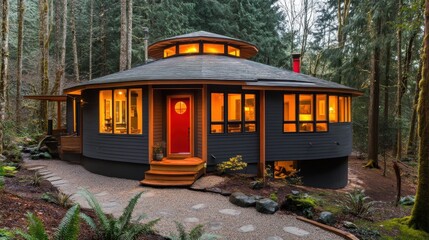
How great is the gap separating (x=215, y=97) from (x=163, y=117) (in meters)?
1.96

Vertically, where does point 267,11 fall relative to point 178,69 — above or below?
above

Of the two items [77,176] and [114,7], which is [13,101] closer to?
[114,7]

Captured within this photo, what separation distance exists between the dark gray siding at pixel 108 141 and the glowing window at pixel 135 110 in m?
0.23

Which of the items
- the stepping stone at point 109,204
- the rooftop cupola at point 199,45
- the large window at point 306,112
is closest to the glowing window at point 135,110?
the stepping stone at point 109,204

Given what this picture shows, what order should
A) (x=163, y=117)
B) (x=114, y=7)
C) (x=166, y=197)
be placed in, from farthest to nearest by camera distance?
1. (x=114, y=7)
2. (x=163, y=117)
3. (x=166, y=197)

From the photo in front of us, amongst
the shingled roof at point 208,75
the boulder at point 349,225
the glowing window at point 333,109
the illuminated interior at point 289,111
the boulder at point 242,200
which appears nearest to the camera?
the boulder at point 349,225

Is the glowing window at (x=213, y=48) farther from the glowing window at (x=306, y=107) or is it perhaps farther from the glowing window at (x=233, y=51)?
the glowing window at (x=306, y=107)

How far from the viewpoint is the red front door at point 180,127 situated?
9.40m

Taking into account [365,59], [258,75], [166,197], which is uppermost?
[365,59]

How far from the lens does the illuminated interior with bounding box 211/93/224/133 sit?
880 centimetres

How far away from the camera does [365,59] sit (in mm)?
15430

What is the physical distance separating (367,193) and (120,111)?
31.0 feet

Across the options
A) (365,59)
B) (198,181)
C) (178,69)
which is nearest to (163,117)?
(178,69)

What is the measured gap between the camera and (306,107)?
32.6 ft
